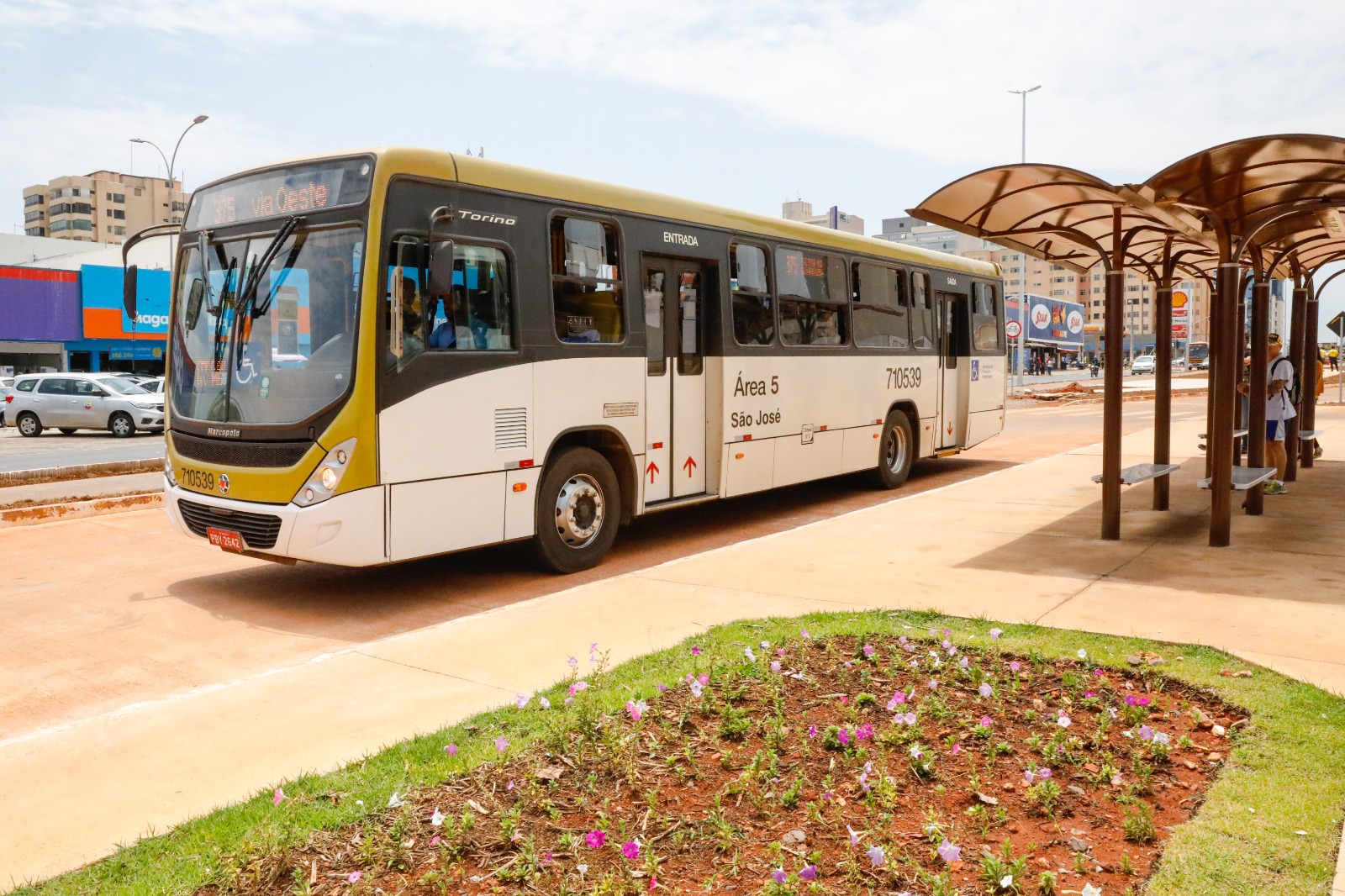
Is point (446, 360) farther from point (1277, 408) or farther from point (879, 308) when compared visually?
point (1277, 408)

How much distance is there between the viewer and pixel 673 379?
1003cm

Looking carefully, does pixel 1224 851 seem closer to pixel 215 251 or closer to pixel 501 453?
pixel 501 453

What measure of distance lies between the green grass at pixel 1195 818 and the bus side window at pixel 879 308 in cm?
781

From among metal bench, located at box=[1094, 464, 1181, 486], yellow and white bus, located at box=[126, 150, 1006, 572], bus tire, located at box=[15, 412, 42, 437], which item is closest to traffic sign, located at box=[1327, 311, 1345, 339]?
metal bench, located at box=[1094, 464, 1181, 486]

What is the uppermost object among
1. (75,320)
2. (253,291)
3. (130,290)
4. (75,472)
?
(75,320)

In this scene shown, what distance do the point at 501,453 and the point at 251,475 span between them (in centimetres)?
177

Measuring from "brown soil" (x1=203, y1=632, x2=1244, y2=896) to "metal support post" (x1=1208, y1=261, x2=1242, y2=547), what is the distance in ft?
15.1

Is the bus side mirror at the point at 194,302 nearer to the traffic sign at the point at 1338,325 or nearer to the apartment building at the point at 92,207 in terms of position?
the traffic sign at the point at 1338,325

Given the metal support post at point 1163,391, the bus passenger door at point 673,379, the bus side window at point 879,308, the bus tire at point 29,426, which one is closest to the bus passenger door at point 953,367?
the bus side window at point 879,308

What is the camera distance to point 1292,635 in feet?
21.1

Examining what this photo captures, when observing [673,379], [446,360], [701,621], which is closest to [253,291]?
[446,360]

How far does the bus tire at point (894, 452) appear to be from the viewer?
14.1 m

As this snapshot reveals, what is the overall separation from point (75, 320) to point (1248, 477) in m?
46.3

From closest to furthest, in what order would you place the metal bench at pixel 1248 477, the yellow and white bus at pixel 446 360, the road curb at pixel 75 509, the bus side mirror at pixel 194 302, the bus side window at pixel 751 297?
the yellow and white bus at pixel 446 360
the bus side mirror at pixel 194 302
the metal bench at pixel 1248 477
the bus side window at pixel 751 297
the road curb at pixel 75 509
